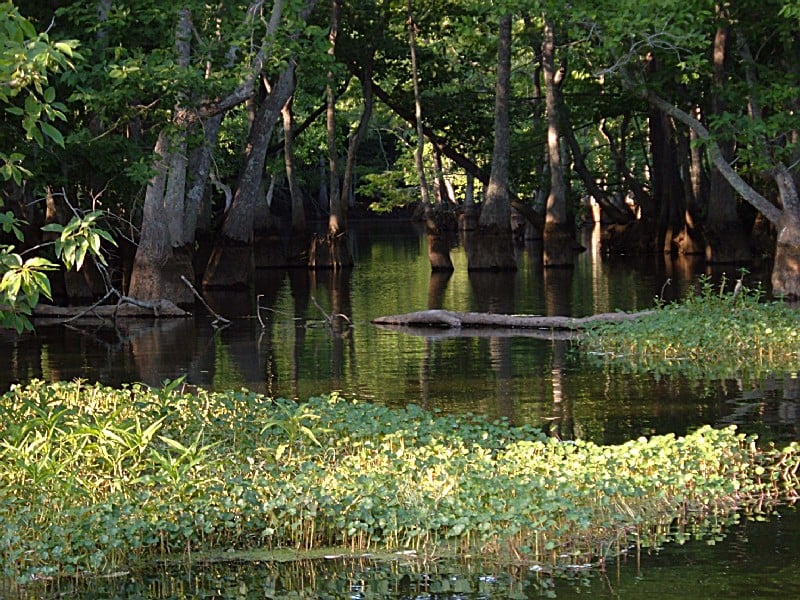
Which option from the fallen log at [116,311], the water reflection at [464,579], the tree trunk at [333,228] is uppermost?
the tree trunk at [333,228]

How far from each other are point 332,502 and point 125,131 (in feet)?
69.7

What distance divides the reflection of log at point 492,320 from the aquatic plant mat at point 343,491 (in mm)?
11509

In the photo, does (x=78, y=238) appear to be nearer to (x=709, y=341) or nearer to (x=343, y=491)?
(x=343, y=491)

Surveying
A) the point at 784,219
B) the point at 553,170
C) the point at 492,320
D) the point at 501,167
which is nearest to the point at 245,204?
the point at 501,167

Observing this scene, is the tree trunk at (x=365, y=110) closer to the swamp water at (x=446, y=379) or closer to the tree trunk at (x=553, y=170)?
the swamp water at (x=446, y=379)

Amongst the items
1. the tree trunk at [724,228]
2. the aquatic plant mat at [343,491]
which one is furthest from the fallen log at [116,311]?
the tree trunk at [724,228]

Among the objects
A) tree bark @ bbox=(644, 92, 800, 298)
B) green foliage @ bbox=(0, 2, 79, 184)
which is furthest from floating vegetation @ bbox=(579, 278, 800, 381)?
green foliage @ bbox=(0, 2, 79, 184)

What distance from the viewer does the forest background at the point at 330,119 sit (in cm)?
2278

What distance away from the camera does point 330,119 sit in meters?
46.0

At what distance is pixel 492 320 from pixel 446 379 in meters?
6.51

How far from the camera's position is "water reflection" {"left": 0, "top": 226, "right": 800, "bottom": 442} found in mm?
16891

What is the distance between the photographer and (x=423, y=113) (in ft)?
150

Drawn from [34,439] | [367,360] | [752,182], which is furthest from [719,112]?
[34,439]

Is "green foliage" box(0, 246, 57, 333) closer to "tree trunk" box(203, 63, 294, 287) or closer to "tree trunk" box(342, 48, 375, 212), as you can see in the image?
"tree trunk" box(203, 63, 294, 287)
